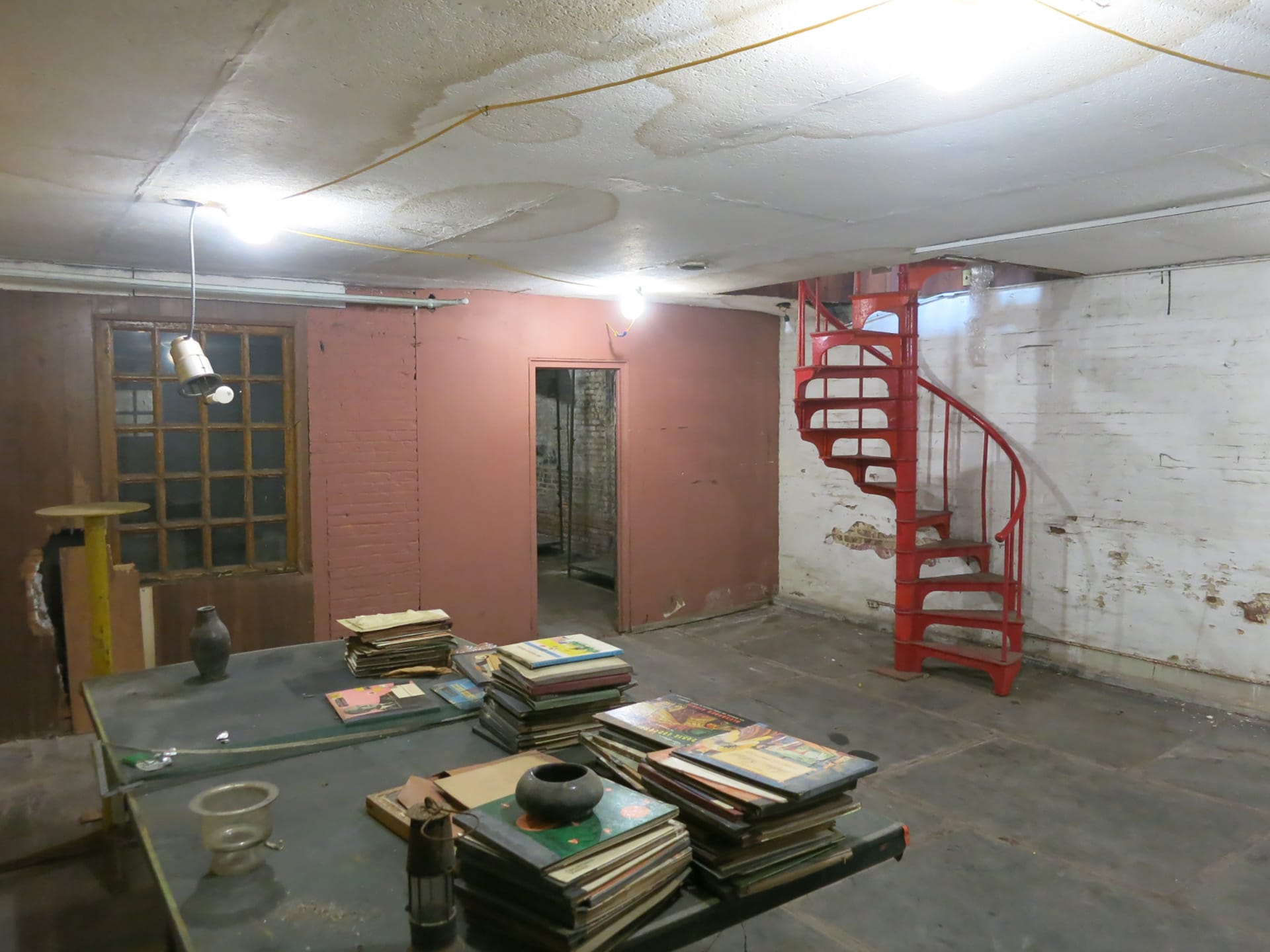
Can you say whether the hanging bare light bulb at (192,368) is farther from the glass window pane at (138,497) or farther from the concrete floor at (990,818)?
the concrete floor at (990,818)

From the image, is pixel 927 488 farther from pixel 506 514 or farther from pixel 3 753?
pixel 3 753

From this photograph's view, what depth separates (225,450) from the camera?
190 inches

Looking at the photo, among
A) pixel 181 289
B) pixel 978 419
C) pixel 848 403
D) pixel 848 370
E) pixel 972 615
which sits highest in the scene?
pixel 181 289

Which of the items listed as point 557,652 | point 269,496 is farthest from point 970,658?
point 269,496

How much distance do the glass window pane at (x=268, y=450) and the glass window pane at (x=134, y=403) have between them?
551mm

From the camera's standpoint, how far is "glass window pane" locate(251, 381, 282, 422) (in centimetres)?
491

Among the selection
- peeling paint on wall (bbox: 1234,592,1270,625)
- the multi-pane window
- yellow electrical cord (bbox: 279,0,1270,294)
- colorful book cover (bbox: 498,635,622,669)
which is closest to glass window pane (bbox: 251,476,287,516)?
the multi-pane window

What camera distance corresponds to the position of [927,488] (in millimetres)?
6090

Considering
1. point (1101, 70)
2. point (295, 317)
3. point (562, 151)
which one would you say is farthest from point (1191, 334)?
point (295, 317)

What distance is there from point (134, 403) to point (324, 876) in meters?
3.77

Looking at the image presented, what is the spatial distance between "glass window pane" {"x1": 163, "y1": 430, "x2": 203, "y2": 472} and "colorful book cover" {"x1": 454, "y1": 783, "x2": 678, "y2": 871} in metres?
3.86

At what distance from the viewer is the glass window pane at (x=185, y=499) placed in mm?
4688

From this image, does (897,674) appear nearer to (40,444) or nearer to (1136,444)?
(1136,444)

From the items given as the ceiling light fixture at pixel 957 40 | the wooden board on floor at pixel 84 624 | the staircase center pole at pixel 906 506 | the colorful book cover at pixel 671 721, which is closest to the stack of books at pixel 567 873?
the colorful book cover at pixel 671 721
